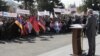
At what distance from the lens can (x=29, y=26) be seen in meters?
22.6

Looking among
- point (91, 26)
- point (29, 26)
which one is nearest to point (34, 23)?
point (29, 26)

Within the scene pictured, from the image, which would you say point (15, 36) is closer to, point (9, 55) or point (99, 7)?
point (9, 55)

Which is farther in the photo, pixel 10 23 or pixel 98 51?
pixel 10 23

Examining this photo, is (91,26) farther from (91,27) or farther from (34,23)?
(34,23)

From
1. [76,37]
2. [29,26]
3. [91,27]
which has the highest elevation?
[91,27]

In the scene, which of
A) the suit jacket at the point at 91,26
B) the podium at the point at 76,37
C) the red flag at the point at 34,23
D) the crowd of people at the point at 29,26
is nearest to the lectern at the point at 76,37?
the podium at the point at 76,37

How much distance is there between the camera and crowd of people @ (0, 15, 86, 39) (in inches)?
818

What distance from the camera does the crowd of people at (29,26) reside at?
2077 cm

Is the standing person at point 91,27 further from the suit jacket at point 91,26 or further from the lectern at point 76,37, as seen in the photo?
the lectern at point 76,37

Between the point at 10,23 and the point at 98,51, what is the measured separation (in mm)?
8815

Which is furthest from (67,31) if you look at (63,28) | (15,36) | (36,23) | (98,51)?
(98,51)

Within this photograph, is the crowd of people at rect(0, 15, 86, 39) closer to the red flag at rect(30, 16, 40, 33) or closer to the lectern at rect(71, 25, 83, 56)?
the red flag at rect(30, 16, 40, 33)

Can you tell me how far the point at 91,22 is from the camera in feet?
39.2

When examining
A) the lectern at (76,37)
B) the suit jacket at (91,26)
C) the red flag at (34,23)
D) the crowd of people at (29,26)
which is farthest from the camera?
the red flag at (34,23)
